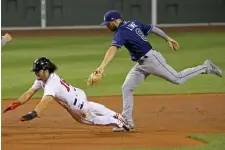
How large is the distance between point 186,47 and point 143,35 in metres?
12.5

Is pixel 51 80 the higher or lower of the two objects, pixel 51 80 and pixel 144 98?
the higher

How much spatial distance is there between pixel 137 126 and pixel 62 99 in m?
1.73

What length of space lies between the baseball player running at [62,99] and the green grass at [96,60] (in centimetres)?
433

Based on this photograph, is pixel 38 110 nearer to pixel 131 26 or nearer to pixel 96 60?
pixel 131 26

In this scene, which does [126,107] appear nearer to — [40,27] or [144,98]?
[144,98]

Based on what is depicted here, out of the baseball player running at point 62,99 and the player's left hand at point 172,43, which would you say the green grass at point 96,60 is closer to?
the player's left hand at point 172,43

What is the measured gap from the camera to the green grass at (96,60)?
1400 cm

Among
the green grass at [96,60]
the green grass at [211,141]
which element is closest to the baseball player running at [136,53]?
the green grass at [211,141]

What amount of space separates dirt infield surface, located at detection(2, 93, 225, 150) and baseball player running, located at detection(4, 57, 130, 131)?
0.73 feet

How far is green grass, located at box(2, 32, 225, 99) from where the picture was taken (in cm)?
1400

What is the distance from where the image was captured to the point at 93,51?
2081 centimetres

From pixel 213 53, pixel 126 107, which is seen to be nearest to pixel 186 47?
pixel 213 53

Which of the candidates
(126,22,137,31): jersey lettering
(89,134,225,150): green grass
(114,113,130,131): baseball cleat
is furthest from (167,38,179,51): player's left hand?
(89,134,225,150): green grass

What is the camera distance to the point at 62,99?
8453mm
